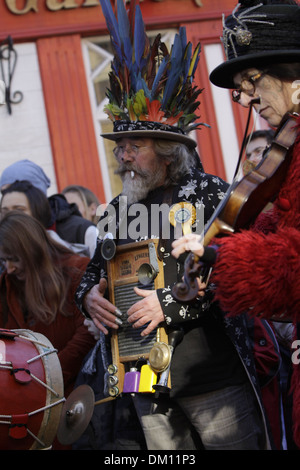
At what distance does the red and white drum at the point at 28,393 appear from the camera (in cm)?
334

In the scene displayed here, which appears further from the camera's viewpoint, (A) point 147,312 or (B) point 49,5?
(B) point 49,5

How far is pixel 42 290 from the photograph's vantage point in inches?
160

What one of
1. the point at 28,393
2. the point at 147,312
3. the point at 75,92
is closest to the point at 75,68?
the point at 75,92

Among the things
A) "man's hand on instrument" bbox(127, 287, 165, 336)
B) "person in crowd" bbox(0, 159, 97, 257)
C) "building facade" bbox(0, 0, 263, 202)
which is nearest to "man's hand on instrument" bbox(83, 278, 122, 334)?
"man's hand on instrument" bbox(127, 287, 165, 336)

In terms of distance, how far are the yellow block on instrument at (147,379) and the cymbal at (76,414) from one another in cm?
51

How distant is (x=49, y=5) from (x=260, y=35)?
602cm

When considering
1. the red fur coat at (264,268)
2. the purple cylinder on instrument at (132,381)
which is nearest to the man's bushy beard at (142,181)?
the purple cylinder on instrument at (132,381)

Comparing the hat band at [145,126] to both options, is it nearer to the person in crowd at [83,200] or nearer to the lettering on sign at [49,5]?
the person in crowd at [83,200]

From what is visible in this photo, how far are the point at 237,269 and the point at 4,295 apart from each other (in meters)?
2.22

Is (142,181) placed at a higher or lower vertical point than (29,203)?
higher

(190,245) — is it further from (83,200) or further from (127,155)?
(83,200)
